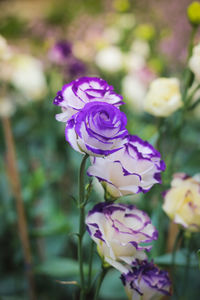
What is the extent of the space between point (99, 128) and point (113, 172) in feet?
0.15

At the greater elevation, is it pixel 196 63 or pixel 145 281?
pixel 196 63

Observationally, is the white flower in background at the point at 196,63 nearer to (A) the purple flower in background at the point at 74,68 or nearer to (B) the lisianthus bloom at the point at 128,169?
(B) the lisianthus bloom at the point at 128,169

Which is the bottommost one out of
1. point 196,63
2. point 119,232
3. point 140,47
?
point 119,232

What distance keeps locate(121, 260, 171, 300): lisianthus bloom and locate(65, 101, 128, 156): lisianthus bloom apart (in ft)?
0.29

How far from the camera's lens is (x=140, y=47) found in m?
0.67

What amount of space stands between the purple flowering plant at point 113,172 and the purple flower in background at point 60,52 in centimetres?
34

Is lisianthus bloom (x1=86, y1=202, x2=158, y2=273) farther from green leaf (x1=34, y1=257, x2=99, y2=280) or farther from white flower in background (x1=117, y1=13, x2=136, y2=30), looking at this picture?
white flower in background (x1=117, y1=13, x2=136, y2=30)

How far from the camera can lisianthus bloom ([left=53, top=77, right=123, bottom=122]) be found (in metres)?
0.19

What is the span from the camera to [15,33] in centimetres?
86

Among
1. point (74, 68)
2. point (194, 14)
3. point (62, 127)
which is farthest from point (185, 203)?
point (62, 127)

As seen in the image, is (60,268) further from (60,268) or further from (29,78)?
(29,78)

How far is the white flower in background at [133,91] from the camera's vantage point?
604mm

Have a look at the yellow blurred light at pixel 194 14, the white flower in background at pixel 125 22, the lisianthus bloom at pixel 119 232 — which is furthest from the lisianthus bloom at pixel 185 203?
the white flower in background at pixel 125 22

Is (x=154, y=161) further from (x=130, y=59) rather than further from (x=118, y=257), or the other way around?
A: (x=130, y=59)
